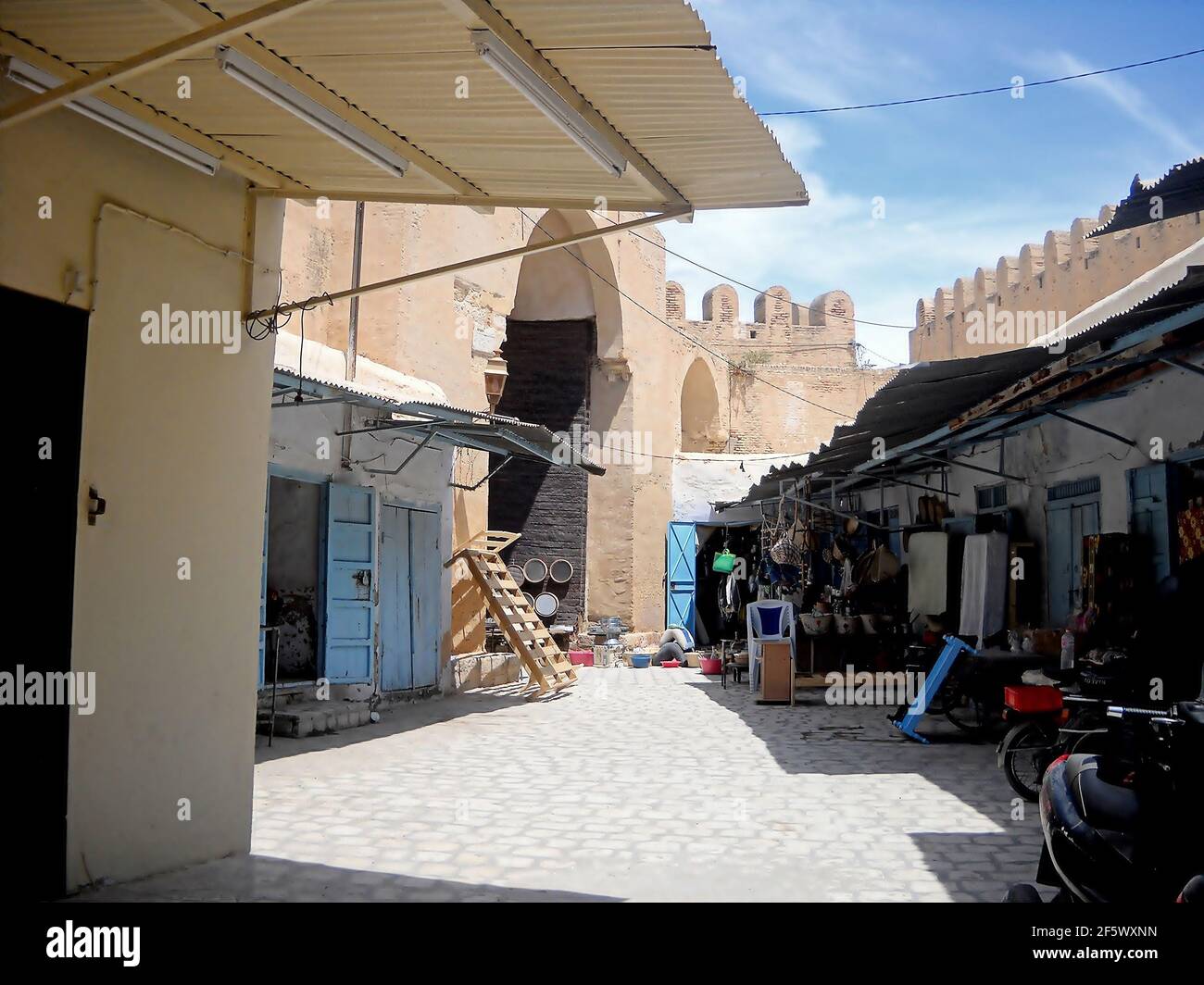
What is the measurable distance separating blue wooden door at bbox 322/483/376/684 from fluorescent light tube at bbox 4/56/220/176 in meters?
5.79

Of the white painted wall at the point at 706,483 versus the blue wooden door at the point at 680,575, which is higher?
the white painted wall at the point at 706,483

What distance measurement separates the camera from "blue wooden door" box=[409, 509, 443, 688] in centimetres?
1196

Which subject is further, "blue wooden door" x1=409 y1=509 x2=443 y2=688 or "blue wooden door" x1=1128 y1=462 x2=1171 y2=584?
"blue wooden door" x1=409 y1=509 x2=443 y2=688

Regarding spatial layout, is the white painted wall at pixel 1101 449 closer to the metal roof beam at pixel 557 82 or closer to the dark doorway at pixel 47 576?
the metal roof beam at pixel 557 82

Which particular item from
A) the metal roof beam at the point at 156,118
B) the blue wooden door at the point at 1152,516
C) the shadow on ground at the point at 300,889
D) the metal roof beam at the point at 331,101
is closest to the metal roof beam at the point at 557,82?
the metal roof beam at the point at 331,101

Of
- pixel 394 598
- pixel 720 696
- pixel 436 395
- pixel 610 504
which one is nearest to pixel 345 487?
pixel 394 598

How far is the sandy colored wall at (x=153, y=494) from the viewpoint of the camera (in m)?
4.25

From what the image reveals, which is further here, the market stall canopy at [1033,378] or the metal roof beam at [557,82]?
the market stall canopy at [1033,378]

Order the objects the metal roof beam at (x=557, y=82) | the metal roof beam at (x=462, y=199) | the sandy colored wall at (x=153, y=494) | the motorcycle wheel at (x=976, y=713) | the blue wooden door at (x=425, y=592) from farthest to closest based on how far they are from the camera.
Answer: the blue wooden door at (x=425, y=592) < the motorcycle wheel at (x=976, y=713) < the metal roof beam at (x=462, y=199) < the sandy colored wall at (x=153, y=494) < the metal roof beam at (x=557, y=82)

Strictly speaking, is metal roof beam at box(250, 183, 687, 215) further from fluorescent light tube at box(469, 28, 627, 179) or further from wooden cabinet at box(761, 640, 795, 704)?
wooden cabinet at box(761, 640, 795, 704)

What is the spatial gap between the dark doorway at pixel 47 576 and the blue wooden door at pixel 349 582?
238 inches

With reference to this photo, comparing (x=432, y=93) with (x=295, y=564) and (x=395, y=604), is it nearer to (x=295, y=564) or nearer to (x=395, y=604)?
(x=395, y=604)

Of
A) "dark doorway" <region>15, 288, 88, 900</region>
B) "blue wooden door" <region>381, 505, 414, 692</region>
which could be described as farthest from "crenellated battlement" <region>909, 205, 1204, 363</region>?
"dark doorway" <region>15, 288, 88, 900</region>
